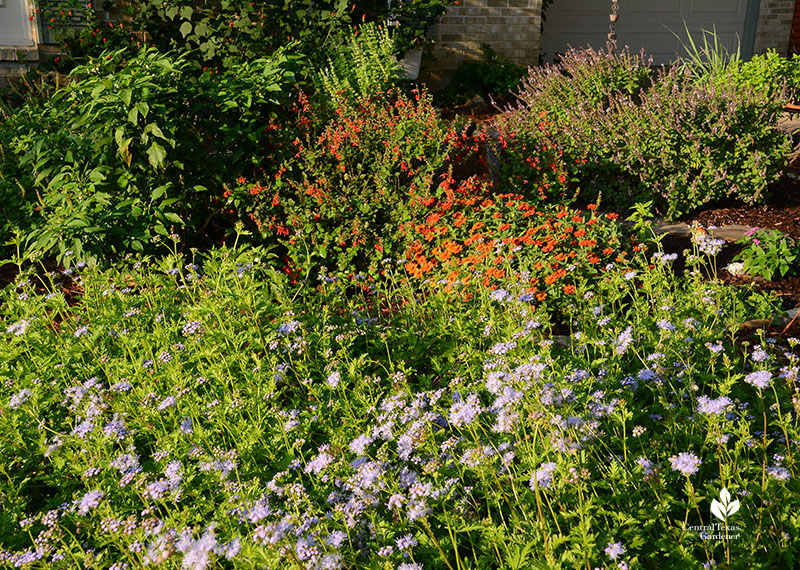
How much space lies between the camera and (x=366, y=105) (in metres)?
5.29

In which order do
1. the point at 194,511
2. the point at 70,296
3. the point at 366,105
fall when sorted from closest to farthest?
the point at 194,511 → the point at 70,296 → the point at 366,105

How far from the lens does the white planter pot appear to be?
8.84 metres

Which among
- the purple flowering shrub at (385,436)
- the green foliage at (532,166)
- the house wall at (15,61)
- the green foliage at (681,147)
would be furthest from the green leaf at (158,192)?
the house wall at (15,61)

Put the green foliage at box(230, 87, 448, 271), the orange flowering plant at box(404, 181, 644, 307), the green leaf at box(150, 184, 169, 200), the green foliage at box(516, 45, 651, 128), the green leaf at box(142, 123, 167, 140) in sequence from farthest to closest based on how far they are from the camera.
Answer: the green foliage at box(516, 45, 651, 128)
the green foliage at box(230, 87, 448, 271)
the green leaf at box(150, 184, 169, 200)
the green leaf at box(142, 123, 167, 140)
the orange flowering plant at box(404, 181, 644, 307)

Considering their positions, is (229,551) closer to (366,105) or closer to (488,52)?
(366,105)

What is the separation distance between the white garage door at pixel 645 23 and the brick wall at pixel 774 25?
0.32m

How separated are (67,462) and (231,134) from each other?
2.72 metres

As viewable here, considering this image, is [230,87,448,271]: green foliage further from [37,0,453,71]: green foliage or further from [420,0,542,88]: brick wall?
[420,0,542,88]: brick wall

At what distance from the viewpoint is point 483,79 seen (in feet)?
32.2

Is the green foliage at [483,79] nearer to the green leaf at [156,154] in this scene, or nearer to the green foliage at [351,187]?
the green foliage at [351,187]

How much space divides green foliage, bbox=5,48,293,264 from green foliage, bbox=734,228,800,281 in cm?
318

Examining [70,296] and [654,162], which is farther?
[654,162]

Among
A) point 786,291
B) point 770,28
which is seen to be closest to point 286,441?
point 786,291

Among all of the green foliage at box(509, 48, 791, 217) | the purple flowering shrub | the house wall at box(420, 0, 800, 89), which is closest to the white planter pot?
the house wall at box(420, 0, 800, 89)
